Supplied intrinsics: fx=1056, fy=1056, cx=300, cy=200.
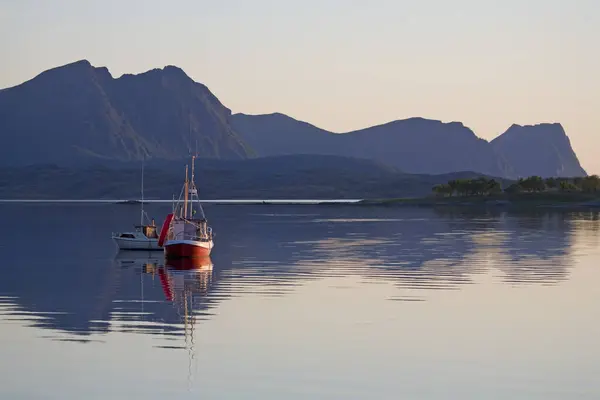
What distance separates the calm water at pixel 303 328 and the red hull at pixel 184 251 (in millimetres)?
1133

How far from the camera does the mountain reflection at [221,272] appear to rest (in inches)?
1770

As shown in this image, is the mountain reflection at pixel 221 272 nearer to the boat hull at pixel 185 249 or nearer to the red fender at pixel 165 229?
the boat hull at pixel 185 249

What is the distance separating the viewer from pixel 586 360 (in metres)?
33.8

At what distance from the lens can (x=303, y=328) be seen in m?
40.9

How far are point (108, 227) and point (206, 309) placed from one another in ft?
344

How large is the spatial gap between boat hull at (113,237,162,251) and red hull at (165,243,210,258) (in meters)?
12.7

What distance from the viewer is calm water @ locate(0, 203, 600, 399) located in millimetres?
29844

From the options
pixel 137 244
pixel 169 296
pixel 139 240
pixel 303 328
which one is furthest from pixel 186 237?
pixel 303 328

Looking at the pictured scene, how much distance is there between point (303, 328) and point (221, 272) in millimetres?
27993

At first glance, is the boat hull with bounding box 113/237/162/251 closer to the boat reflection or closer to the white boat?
the white boat

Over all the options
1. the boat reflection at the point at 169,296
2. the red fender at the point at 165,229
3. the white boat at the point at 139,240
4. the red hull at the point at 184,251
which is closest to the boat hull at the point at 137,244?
the white boat at the point at 139,240

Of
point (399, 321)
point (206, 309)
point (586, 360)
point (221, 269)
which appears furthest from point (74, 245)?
point (586, 360)

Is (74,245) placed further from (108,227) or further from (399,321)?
(399,321)

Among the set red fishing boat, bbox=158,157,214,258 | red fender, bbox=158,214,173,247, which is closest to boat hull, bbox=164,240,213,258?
red fishing boat, bbox=158,157,214,258
